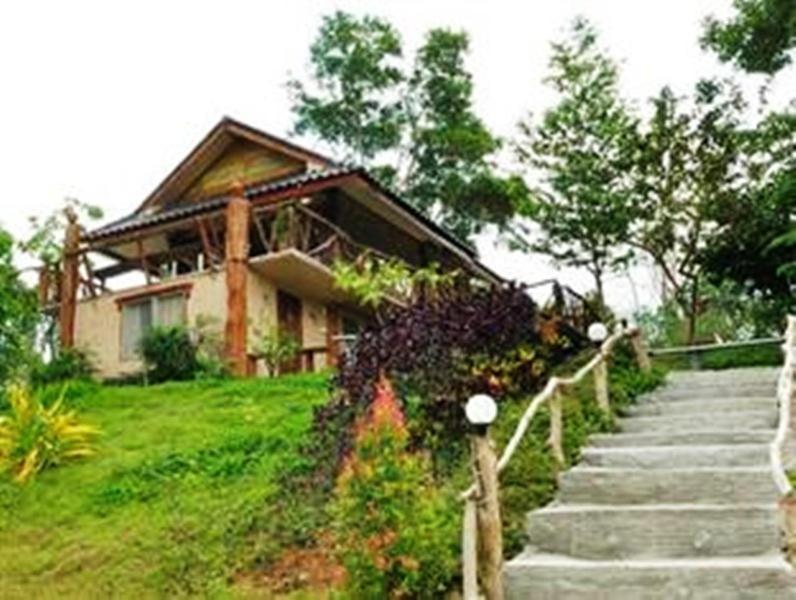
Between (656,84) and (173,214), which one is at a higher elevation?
(656,84)

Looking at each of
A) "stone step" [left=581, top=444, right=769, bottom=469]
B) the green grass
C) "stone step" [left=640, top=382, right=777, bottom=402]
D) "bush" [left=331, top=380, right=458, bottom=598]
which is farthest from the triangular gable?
→ "bush" [left=331, top=380, right=458, bottom=598]

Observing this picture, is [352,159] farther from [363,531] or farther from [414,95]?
[363,531]

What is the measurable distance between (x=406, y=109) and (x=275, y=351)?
15.7 metres

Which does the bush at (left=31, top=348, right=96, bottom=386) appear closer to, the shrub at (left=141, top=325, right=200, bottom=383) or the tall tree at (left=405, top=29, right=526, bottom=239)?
the shrub at (left=141, top=325, right=200, bottom=383)

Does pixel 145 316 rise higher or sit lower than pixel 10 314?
higher

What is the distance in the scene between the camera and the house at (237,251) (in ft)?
68.8

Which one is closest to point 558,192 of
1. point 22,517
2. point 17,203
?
point 17,203

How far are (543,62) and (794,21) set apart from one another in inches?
313

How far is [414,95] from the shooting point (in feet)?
109

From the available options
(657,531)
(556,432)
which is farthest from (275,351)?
(657,531)

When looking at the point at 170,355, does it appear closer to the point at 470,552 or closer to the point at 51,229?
the point at 51,229

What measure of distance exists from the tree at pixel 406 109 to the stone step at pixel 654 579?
2644cm

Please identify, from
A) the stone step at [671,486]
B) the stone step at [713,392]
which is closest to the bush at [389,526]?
the stone step at [671,486]

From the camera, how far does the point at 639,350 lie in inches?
511
